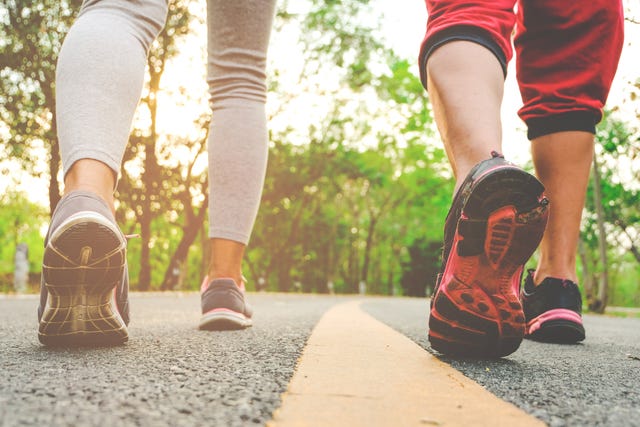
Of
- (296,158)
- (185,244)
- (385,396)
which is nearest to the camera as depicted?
(385,396)

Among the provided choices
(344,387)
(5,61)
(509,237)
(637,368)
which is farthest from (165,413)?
(5,61)

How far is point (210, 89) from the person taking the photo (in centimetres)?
221

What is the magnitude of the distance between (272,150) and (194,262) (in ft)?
80.2

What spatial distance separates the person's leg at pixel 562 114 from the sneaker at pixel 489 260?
33.5 inches

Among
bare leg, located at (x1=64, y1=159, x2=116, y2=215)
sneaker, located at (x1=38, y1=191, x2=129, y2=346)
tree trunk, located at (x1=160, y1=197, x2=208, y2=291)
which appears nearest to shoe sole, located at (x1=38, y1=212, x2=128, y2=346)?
sneaker, located at (x1=38, y1=191, x2=129, y2=346)

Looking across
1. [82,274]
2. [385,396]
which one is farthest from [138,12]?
[385,396]

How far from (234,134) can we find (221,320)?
0.68 meters

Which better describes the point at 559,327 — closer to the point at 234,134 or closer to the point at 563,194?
the point at 563,194

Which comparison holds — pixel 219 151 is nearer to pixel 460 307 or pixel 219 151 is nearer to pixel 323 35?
pixel 460 307

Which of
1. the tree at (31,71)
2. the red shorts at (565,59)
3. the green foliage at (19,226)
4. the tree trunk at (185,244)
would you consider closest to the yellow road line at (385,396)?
the red shorts at (565,59)

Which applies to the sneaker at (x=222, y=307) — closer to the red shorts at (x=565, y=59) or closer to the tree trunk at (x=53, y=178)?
the red shorts at (x=565, y=59)

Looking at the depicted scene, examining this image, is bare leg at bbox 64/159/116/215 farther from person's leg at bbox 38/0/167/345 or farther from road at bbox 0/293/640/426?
road at bbox 0/293/640/426

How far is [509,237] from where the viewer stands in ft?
4.03

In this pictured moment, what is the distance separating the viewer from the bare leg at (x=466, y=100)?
4.64 feet
